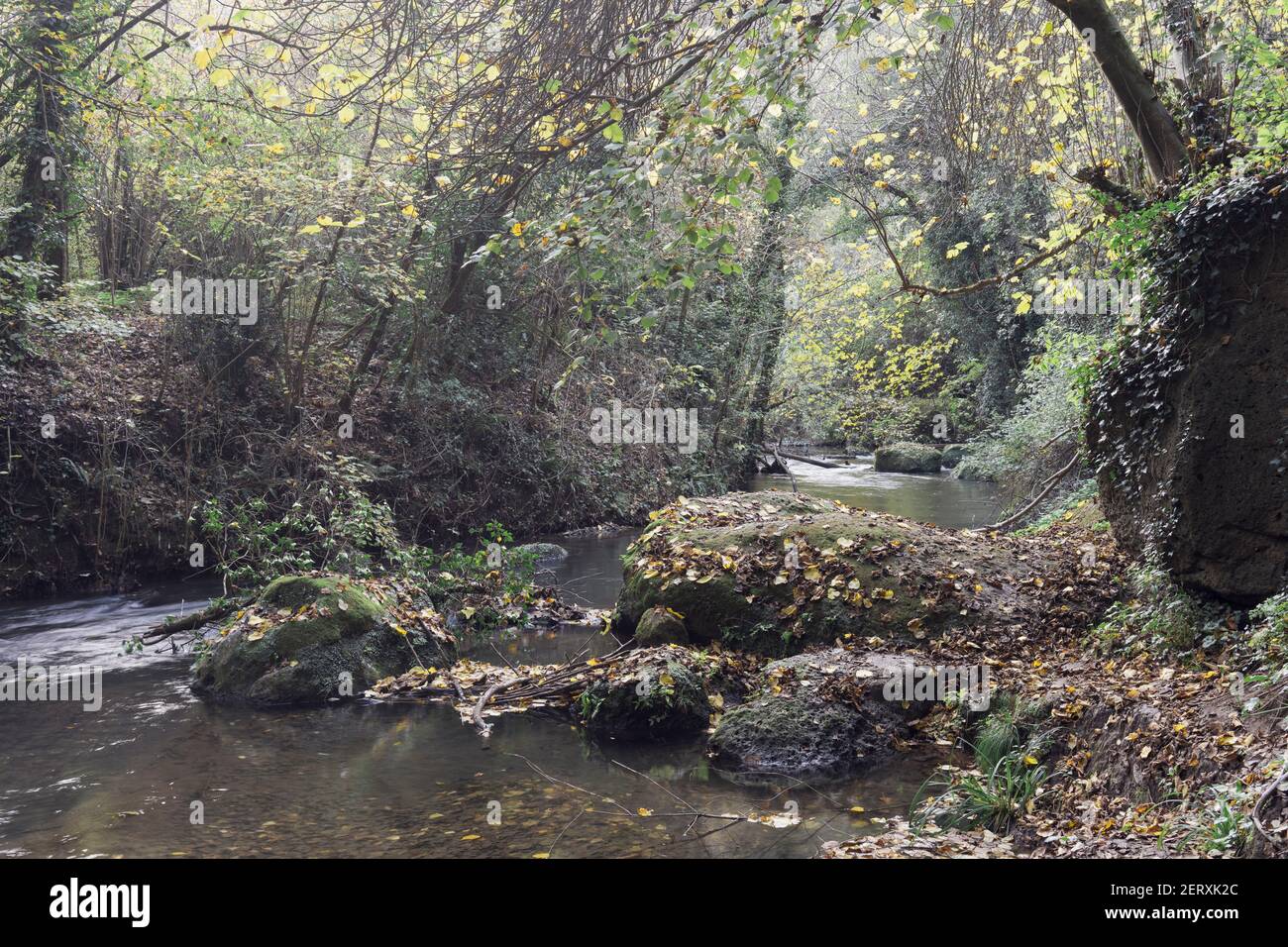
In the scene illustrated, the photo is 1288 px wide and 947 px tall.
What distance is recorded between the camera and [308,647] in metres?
9.12

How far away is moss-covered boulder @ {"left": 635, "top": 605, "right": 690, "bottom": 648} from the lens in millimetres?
9398

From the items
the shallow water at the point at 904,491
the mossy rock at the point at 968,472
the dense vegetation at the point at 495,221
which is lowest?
the shallow water at the point at 904,491

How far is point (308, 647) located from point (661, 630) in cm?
342

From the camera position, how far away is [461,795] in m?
6.73

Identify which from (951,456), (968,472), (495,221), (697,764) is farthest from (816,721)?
(951,456)

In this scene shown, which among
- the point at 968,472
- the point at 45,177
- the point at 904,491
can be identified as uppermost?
the point at 45,177

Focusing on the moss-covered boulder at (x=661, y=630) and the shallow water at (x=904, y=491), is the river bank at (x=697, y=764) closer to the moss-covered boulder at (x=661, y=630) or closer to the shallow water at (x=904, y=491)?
the moss-covered boulder at (x=661, y=630)

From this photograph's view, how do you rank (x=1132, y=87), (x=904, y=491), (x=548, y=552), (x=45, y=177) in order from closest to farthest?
(x=1132, y=87)
(x=45, y=177)
(x=548, y=552)
(x=904, y=491)

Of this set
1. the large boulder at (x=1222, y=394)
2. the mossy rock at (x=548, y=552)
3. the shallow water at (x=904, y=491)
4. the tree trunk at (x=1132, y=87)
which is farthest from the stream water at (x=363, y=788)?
the shallow water at (x=904, y=491)

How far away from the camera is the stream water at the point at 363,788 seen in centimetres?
593

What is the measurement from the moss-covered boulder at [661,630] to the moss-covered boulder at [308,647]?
219cm

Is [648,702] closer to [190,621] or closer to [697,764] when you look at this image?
[697,764]

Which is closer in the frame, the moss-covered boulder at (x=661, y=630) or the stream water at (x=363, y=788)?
the stream water at (x=363, y=788)
